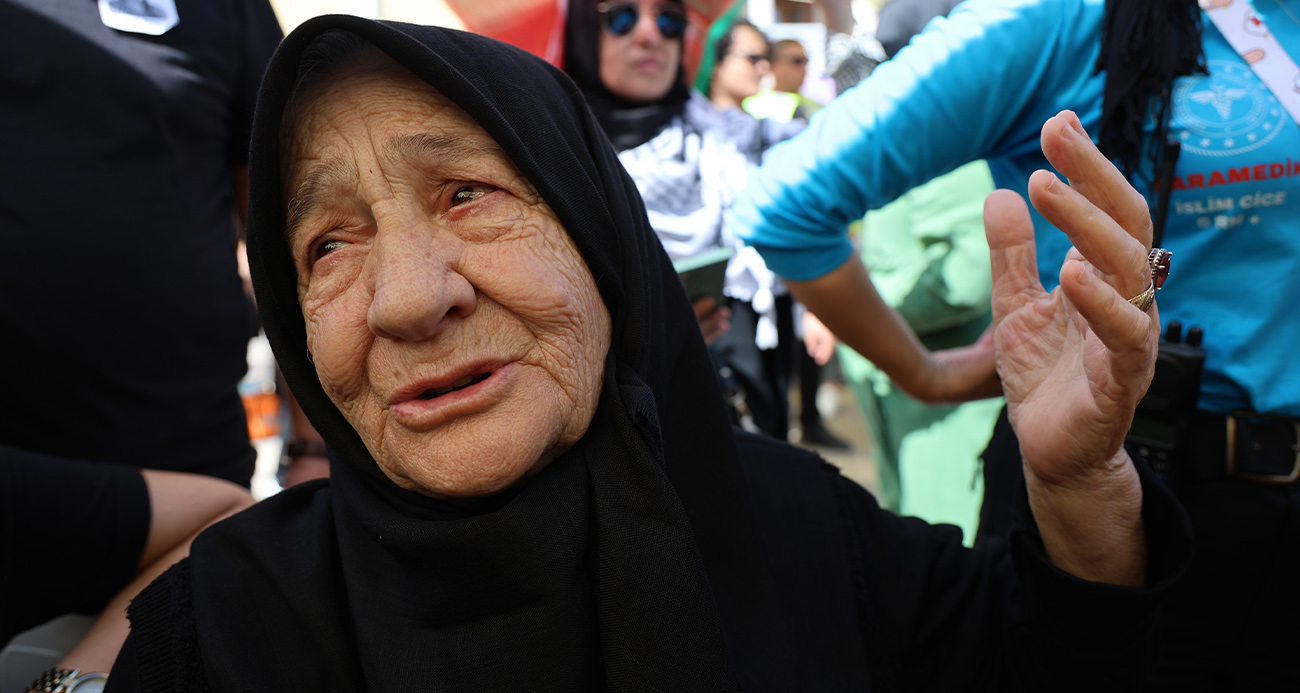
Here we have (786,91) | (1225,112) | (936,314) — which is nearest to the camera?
(1225,112)

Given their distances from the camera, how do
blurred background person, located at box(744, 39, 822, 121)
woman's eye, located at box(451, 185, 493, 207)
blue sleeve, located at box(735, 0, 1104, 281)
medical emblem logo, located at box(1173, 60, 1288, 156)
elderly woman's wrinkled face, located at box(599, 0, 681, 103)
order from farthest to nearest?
1. blurred background person, located at box(744, 39, 822, 121)
2. elderly woman's wrinkled face, located at box(599, 0, 681, 103)
3. blue sleeve, located at box(735, 0, 1104, 281)
4. medical emblem logo, located at box(1173, 60, 1288, 156)
5. woman's eye, located at box(451, 185, 493, 207)

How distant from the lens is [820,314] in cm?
216

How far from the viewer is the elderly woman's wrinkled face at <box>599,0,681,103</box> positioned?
145 inches

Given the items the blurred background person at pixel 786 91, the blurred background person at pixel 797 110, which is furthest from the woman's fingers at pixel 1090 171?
the blurred background person at pixel 786 91

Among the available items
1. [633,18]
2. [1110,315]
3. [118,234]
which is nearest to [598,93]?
[633,18]

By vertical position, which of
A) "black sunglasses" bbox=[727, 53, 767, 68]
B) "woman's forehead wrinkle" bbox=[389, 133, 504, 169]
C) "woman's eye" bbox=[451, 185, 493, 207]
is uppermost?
A: "woman's forehead wrinkle" bbox=[389, 133, 504, 169]

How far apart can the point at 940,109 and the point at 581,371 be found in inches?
35.4

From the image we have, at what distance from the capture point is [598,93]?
12.4 feet

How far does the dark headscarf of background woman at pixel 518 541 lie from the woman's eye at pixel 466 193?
0.27 ft

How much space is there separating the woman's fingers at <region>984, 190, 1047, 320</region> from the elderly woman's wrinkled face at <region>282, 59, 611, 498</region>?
64 centimetres

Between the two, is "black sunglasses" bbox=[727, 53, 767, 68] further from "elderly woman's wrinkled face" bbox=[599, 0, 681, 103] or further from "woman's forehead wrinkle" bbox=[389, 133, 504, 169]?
"woman's forehead wrinkle" bbox=[389, 133, 504, 169]

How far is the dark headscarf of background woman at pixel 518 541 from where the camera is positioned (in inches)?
45.1

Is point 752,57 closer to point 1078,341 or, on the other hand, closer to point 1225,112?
point 1225,112

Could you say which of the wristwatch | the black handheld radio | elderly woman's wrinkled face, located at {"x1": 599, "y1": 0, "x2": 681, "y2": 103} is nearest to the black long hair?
the black handheld radio
